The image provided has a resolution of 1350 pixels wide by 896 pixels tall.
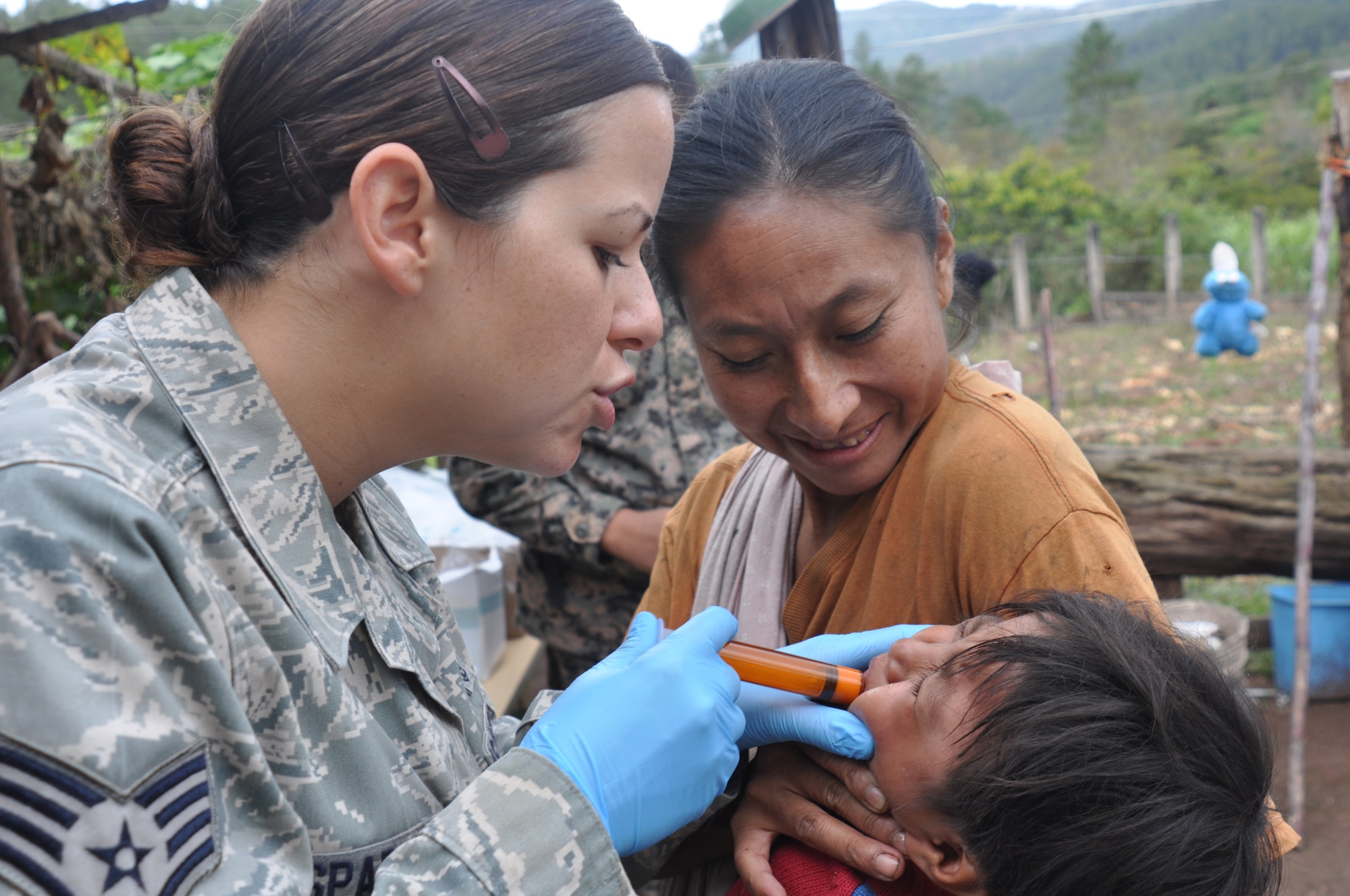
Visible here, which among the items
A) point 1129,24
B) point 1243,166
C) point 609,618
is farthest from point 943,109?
point 609,618

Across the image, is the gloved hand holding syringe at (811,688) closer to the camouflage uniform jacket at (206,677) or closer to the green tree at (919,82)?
the camouflage uniform jacket at (206,677)

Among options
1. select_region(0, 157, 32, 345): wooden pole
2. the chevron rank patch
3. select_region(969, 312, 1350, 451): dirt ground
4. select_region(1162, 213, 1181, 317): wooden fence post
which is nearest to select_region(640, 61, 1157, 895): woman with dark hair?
the chevron rank patch

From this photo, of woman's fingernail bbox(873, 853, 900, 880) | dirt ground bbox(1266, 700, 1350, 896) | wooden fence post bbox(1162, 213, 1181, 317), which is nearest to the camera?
woman's fingernail bbox(873, 853, 900, 880)

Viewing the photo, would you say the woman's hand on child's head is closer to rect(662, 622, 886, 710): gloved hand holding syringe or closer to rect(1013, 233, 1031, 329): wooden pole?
rect(662, 622, 886, 710): gloved hand holding syringe

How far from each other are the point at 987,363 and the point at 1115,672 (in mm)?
777

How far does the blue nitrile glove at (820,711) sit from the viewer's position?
5.36 ft

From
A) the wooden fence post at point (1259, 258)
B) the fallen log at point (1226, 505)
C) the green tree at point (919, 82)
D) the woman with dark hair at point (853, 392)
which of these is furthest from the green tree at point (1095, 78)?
the woman with dark hair at point (853, 392)

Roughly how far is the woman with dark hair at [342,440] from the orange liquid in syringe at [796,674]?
48mm

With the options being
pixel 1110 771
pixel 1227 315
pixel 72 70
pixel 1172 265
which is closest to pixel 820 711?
pixel 1110 771

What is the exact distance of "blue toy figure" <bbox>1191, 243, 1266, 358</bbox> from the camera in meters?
9.60

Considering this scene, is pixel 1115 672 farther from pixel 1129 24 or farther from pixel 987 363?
pixel 1129 24

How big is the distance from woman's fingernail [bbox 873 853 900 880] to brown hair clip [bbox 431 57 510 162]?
1173 mm

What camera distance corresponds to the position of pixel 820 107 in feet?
6.01

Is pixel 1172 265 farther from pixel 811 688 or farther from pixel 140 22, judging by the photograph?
pixel 811 688
